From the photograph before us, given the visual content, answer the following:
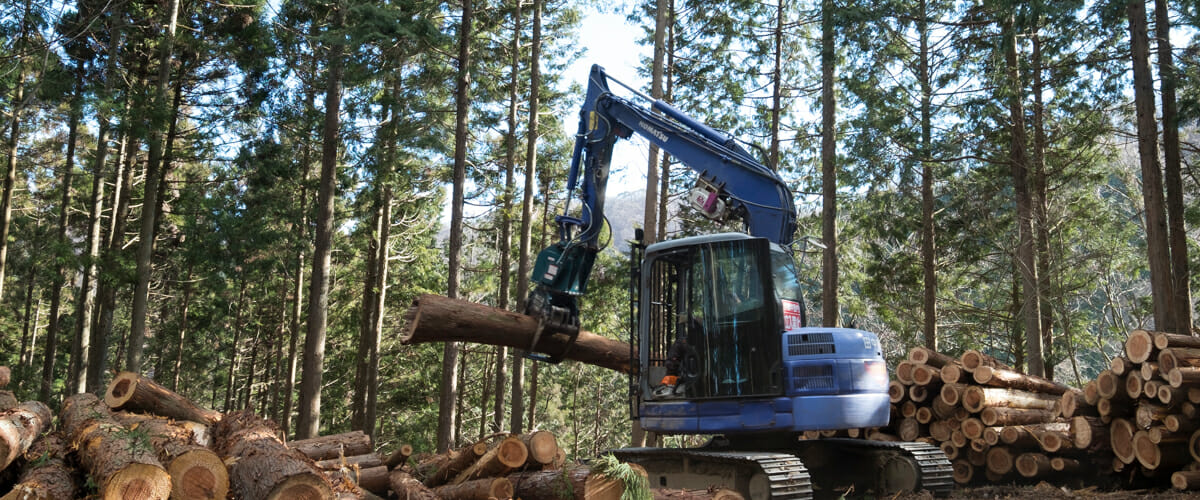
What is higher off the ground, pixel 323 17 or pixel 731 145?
pixel 323 17

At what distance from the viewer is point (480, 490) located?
22.4ft

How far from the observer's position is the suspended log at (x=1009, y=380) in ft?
35.1

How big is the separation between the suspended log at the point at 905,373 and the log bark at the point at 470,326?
15.4ft

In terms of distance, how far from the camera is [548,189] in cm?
2819

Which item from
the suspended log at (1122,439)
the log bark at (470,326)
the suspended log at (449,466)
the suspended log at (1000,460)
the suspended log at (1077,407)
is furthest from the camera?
the suspended log at (1000,460)

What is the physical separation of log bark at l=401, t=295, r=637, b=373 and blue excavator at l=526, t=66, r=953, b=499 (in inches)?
7.9

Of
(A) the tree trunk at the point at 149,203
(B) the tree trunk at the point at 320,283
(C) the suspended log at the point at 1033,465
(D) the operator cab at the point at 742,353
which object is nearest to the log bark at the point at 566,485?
(D) the operator cab at the point at 742,353

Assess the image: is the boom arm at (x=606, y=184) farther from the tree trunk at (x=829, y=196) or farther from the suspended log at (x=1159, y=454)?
the tree trunk at (x=829, y=196)

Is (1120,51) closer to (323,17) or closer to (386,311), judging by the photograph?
(323,17)

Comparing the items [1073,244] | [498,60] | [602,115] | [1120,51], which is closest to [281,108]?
[498,60]

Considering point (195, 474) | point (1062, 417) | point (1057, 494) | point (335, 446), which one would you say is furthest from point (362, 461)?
point (1062, 417)

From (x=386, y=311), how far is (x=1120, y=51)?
81.5ft

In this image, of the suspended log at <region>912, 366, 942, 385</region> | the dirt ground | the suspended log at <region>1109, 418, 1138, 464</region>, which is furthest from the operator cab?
the suspended log at <region>1109, 418, 1138, 464</region>

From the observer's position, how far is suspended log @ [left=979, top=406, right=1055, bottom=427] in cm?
1055
